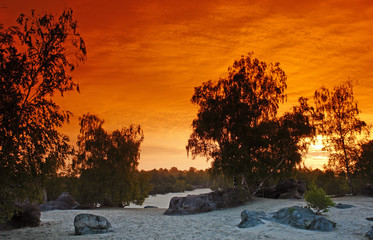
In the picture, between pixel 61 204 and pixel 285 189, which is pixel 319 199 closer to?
pixel 285 189

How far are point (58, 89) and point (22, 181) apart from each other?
434 cm

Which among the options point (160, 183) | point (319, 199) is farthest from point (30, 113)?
point (160, 183)

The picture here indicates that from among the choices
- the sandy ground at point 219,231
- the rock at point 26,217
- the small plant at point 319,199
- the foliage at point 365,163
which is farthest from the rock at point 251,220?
the foliage at point 365,163

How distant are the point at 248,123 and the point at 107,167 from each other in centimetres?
1678

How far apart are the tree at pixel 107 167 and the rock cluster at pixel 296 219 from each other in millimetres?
21259

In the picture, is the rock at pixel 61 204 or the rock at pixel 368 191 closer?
the rock at pixel 368 191

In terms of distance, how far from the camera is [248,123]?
30.7 m

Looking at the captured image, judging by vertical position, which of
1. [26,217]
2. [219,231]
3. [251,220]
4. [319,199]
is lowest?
[219,231]

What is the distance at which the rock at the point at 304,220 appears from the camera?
15.1 m

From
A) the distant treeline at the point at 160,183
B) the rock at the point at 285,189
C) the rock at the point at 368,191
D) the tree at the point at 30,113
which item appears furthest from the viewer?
the distant treeline at the point at 160,183

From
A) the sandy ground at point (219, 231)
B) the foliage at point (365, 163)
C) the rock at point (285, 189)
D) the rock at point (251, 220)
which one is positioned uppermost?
the foliage at point (365, 163)

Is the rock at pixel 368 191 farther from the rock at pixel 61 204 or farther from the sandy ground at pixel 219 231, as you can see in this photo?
the rock at pixel 61 204

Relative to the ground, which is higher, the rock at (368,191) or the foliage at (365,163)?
the foliage at (365,163)

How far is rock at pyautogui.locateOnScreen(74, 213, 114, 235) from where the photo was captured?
15938 mm
